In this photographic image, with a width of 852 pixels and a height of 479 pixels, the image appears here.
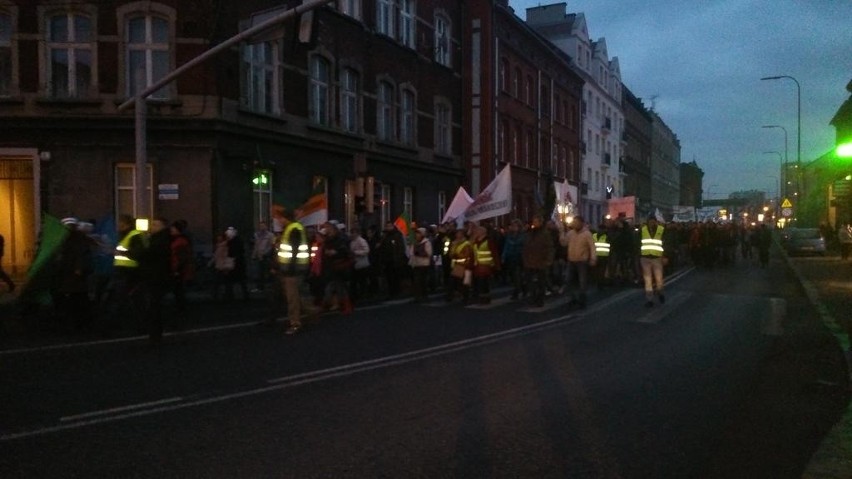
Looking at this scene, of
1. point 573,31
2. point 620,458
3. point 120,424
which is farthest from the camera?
point 573,31

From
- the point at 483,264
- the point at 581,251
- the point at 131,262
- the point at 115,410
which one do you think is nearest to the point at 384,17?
the point at 483,264

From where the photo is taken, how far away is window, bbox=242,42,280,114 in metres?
23.2

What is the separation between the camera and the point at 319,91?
88.2 ft

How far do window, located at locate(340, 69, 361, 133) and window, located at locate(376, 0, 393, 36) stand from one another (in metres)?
2.48

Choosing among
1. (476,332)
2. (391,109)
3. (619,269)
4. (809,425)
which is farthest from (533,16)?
(809,425)

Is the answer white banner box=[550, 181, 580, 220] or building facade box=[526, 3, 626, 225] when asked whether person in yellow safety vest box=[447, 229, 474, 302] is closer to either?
white banner box=[550, 181, 580, 220]

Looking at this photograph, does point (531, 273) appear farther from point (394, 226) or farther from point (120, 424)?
point (120, 424)

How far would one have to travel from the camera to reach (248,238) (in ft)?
76.1

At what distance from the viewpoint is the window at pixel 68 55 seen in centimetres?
2136

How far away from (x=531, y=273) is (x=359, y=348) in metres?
6.54

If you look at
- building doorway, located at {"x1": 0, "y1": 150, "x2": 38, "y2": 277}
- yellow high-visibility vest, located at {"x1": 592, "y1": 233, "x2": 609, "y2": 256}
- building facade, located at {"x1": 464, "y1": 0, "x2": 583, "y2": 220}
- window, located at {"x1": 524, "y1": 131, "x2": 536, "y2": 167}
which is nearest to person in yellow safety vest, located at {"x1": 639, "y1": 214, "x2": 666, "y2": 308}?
yellow high-visibility vest, located at {"x1": 592, "y1": 233, "x2": 609, "y2": 256}

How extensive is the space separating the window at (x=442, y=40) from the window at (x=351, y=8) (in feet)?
20.9

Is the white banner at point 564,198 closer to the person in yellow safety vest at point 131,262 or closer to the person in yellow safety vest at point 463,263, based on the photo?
the person in yellow safety vest at point 463,263

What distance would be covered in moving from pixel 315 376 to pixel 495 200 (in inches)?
520
